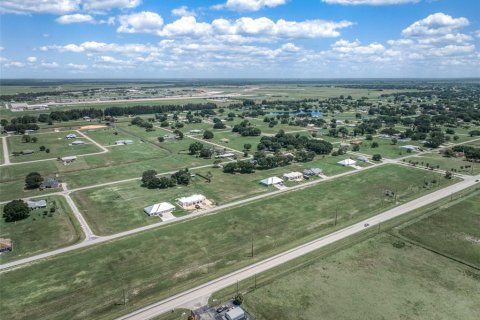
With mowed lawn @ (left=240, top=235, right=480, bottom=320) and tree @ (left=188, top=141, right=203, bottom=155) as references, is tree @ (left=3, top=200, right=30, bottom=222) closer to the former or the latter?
mowed lawn @ (left=240, top=235, right=480, bottom=320)

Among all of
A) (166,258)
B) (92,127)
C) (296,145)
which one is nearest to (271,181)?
(166,258)

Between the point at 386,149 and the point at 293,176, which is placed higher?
the point at 386,149

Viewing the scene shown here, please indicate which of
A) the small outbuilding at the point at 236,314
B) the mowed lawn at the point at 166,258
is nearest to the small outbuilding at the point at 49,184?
the mowed lawn at the point at 166,258

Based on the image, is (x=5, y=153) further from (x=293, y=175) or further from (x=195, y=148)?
(x=293, y=175)

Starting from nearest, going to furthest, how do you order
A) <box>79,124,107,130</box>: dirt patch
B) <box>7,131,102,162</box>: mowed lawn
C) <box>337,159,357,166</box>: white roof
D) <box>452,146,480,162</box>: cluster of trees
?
<box>337,159,357,166</box>: white roof < <box>452,146,480,162</box>: cluster of trees < <box>7,131,102,162</box>: mowed lawn < <box>79,124,107,130</box>: dirt patch

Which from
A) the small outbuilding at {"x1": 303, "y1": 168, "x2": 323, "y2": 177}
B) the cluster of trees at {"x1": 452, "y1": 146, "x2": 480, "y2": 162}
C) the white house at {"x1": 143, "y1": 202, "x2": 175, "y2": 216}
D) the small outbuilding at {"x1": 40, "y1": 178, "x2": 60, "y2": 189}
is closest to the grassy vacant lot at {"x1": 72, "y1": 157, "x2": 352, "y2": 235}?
the white house at {"x1": 143, "y1": 202, "x2": 175, "y2": 216}

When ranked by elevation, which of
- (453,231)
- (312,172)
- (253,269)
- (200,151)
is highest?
(200,151)

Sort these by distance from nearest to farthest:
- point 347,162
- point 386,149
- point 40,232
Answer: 1. point 40,232
2. point 347,162
3. point 386,149
